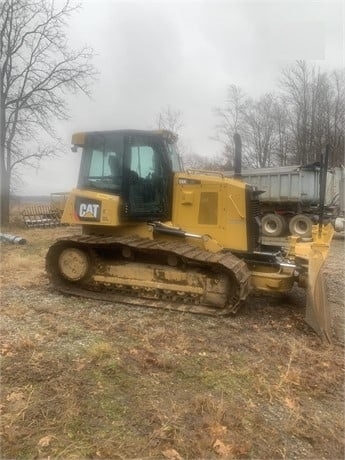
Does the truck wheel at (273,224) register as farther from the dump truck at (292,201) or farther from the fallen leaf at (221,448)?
the fallen leaf at (221,448)

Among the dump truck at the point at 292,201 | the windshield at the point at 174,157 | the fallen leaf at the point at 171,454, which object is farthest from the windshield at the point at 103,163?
the dump truck at the point at 292,201

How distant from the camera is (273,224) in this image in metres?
17.2

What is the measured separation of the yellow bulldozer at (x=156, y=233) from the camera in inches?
235

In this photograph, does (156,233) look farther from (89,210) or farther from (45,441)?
(45,441)

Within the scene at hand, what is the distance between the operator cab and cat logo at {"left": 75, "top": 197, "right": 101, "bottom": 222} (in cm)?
26

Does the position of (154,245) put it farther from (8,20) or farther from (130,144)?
(8,20)

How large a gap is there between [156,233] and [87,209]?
1187 mm

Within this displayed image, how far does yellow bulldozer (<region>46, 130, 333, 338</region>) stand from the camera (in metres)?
5.98

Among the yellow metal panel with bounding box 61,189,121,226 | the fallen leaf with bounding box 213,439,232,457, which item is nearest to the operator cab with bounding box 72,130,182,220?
the yellow metal panel with bounding box 61,189,121,226

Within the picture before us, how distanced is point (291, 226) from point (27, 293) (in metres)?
12.5

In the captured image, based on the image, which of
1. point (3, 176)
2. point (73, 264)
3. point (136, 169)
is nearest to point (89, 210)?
point (73, 264)

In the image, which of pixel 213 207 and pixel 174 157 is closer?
pixel 213 207

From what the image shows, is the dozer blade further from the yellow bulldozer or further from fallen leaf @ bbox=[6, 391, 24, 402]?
fallen leaf @ bbox=[6, 391, 24, 402]

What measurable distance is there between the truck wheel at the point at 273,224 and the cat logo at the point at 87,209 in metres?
11.9
